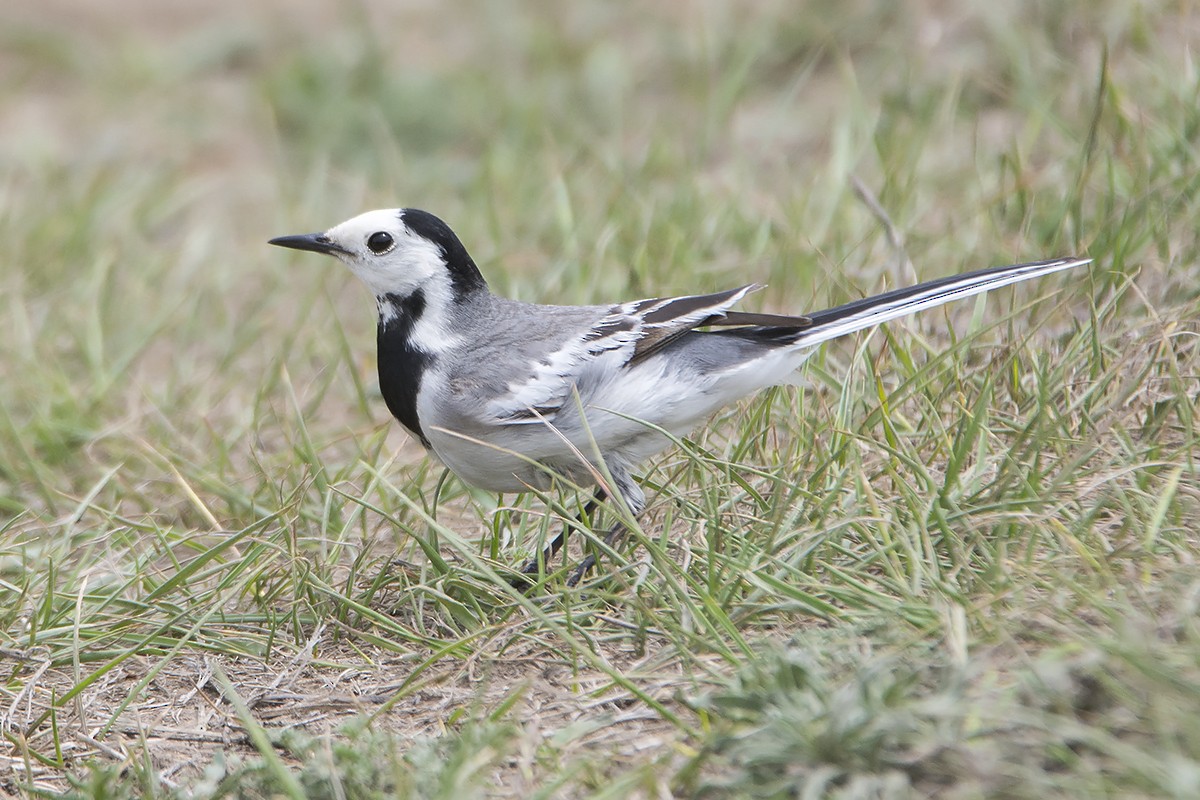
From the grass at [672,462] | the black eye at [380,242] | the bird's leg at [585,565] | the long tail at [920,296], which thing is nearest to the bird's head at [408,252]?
the black eye at [380,242]

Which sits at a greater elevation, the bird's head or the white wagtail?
the bird's head

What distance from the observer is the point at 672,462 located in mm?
4473

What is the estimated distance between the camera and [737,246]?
5949 millimetres

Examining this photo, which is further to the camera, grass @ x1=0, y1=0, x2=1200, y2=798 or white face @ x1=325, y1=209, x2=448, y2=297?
white face @ x1=325, y1=209, x2=448, y2=297

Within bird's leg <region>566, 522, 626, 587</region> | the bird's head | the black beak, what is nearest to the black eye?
the bird's head

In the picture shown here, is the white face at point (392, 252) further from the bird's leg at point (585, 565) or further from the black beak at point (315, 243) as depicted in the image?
the bird's leg at point (585, 565)

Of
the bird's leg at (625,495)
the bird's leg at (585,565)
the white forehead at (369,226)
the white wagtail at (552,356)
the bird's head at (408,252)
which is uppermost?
the white forehead at (369,226)

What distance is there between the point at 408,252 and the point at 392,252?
0.17ft

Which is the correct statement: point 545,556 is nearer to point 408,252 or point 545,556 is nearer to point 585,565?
point 585,565

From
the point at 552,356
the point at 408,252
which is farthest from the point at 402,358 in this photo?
the point at 552,356

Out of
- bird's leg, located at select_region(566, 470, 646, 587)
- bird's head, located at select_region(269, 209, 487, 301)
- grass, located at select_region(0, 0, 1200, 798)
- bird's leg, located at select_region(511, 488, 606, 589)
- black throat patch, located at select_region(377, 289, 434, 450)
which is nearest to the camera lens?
grass, located at select_region(0, 0, 1200, 798)

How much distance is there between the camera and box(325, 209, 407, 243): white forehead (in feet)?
14.3

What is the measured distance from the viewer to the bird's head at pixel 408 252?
14.3ft

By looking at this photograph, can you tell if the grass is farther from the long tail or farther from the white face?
the white face
